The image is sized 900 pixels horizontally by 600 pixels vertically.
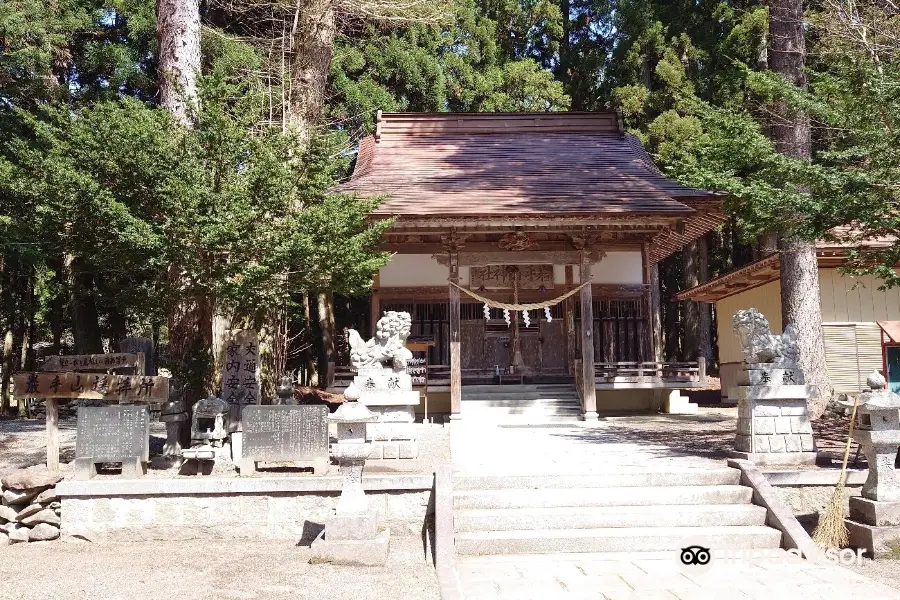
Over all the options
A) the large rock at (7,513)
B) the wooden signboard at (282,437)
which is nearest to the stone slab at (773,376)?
the wooden signboard at (282,437)

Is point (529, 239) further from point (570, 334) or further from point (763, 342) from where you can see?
point (763, 342)

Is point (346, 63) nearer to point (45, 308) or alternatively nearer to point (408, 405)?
point (45, 308)

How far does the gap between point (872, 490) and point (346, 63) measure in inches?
637

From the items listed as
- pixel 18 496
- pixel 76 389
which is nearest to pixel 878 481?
pixel 76 389

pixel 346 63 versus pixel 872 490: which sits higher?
pixel 346 63

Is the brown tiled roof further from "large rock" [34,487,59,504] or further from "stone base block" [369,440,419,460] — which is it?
"large rock" [34,487,59,504]

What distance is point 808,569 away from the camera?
5.59 metres

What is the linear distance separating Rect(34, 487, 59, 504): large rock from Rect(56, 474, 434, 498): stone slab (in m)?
0.27

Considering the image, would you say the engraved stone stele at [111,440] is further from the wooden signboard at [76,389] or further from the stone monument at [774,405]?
the stone monument at [774,405]

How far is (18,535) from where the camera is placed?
23.9 feet

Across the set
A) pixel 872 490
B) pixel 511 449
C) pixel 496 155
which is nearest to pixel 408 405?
pixel 511 449

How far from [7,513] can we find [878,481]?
9.01 m

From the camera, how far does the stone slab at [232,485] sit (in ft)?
23.0

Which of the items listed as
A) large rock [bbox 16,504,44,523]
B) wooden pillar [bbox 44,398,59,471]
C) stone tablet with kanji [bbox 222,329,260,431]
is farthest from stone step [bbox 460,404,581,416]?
large rock [bbox 16,504,44,523]
